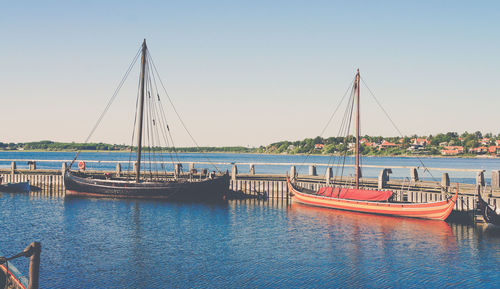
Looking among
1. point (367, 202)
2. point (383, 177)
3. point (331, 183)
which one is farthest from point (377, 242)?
point (331, 183)

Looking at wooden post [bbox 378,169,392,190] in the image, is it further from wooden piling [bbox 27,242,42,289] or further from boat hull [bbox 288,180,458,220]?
wooden piling [bbox 27,242,42,289]

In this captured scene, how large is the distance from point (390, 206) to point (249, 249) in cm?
1540

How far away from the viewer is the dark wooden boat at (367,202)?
3384cm

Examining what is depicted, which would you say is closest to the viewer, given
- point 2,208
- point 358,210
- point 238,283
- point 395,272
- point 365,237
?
point 238,283

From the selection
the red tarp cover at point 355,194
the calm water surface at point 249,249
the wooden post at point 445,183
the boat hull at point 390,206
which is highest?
the wooden post at point 445,183

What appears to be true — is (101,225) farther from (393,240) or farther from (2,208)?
(393,240)

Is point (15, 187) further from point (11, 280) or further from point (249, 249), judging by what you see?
point (11, 280)

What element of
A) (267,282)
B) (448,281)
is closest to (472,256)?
(448,281)

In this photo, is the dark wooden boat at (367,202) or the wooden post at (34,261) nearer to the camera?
the wooden post at (34,261)

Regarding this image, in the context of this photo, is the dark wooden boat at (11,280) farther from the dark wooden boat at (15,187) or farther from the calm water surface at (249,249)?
the dark wooden boat at (15,187)

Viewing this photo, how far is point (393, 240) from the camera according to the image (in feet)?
91.8

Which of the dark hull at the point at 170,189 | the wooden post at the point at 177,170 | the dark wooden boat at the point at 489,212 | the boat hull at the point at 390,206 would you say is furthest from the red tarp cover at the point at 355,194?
the wooden post at the point at 177,170

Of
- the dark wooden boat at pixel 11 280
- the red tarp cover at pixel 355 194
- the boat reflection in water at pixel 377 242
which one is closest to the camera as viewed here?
the dark wooden boat at pixel 11 280

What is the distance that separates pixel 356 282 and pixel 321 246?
624 cm
